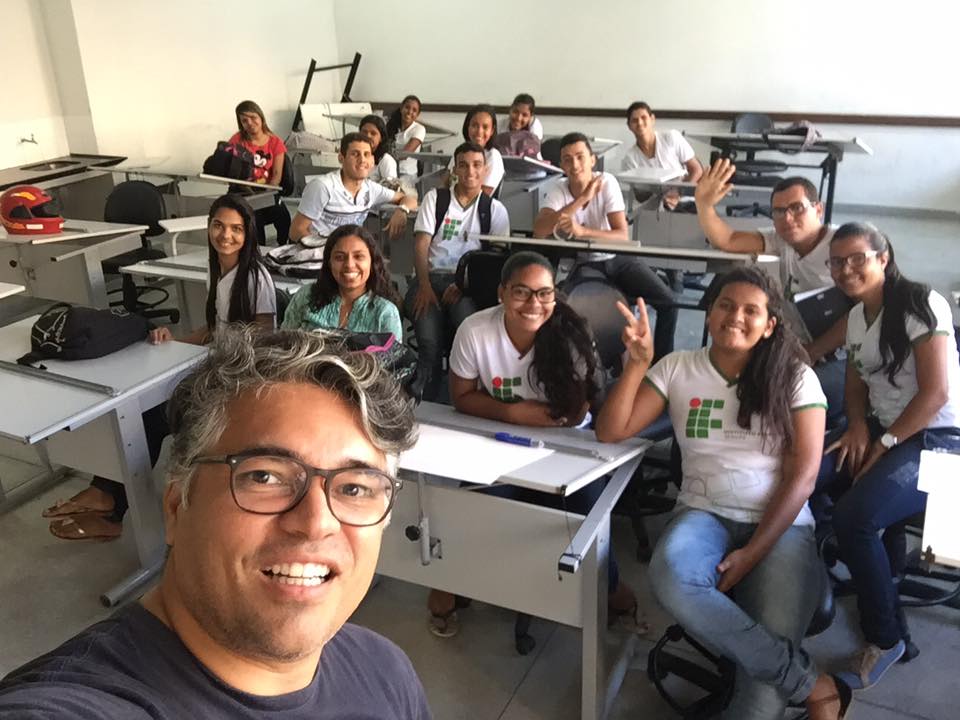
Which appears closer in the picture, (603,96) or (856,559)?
(856,559)

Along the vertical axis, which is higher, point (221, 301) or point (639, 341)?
point (639, 341)

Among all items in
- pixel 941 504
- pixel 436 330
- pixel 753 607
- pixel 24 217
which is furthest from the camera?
pixel 24 217

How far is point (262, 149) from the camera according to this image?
5.49 meters

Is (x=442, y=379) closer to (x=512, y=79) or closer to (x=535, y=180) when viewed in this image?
(x=535, y=180)

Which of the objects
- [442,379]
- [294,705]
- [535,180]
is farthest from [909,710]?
[535,180]

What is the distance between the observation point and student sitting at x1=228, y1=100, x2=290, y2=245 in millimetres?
5281

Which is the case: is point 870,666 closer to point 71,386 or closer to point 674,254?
point 674,254

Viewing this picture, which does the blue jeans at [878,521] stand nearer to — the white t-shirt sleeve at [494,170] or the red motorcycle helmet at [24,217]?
the white t-shirt sleeve at [494,170]

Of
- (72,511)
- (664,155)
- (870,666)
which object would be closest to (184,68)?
(664,155)

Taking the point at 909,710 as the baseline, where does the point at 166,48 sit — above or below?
above

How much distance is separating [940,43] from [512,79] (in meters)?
3.87

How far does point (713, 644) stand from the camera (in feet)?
5.81

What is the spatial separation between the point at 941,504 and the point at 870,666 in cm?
65

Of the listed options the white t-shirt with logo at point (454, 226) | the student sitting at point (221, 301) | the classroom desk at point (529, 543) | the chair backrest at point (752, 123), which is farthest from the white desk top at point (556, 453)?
the chair backrest at point (752, 123)
